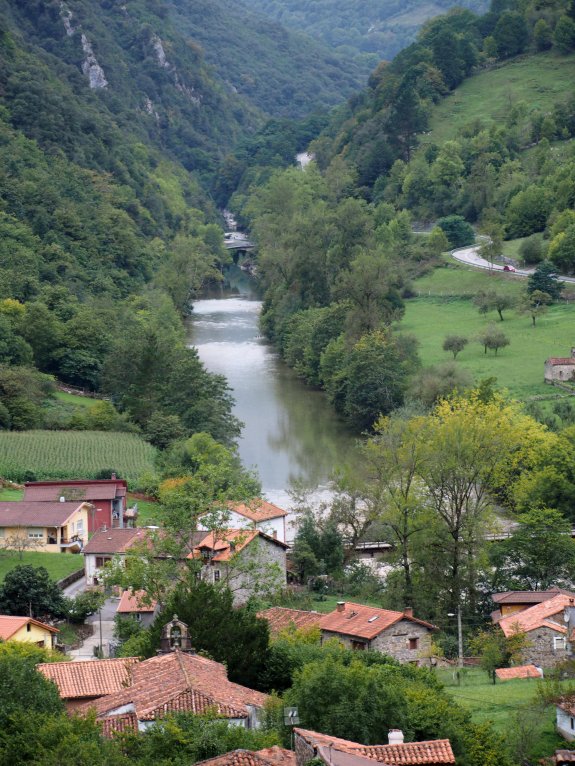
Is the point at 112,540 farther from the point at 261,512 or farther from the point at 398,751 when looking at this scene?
the point at 398,751

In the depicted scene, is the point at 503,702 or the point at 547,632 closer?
the point at 503,702

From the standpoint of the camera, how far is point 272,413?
6962 centimetres

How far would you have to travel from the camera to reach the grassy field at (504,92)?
12450cm

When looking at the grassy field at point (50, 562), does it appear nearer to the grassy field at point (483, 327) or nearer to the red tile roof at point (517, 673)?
the red tile roof at point (517, 673)

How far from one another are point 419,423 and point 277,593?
9.55 meters

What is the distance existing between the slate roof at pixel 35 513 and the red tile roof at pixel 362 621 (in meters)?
14.2

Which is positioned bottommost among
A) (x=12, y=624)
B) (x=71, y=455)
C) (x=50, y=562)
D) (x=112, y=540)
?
(x=50, y=562)

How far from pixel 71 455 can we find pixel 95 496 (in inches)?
328

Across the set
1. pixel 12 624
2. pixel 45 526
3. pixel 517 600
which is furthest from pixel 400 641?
pixel 45 526

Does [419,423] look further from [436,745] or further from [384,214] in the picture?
[384,214]

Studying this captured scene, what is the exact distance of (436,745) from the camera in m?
19.9

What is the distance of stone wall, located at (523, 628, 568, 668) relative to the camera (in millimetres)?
31391

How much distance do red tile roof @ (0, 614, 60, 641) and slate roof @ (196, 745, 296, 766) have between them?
12956 millimetres

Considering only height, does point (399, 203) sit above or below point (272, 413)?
above
